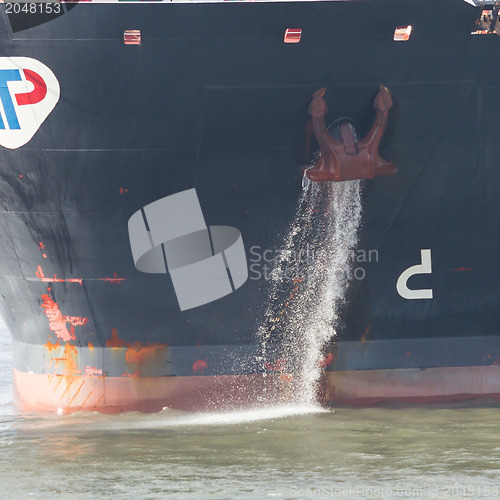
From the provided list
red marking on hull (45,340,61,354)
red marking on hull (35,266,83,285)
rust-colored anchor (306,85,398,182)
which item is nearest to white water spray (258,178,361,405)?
rust-colored anchor (306,85,398,182)

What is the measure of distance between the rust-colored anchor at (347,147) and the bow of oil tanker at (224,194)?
103mm

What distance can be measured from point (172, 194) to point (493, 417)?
4664mm

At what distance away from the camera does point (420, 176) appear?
11.2m

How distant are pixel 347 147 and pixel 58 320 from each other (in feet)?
14.2

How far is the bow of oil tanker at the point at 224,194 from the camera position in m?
10.6

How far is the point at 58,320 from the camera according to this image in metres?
12.0

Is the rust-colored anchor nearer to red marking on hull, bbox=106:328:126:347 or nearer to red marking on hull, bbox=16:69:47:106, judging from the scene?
red marking on hull, bbox=16:69:47:106

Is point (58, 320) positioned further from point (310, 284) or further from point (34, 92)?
point (310, 284)

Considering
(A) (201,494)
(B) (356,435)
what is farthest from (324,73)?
(A) (201,494)

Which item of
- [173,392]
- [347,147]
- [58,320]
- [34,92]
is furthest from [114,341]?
[347,147]

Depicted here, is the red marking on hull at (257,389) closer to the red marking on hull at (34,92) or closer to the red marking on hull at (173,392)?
the red marking on hull at (173,392)

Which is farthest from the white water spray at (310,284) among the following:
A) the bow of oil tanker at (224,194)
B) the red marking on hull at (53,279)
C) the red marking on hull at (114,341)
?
the red marking on hull at (53,279)

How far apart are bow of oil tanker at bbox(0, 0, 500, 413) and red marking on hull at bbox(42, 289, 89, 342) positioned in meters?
0.03

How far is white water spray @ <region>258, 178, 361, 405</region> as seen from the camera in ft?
36.5
